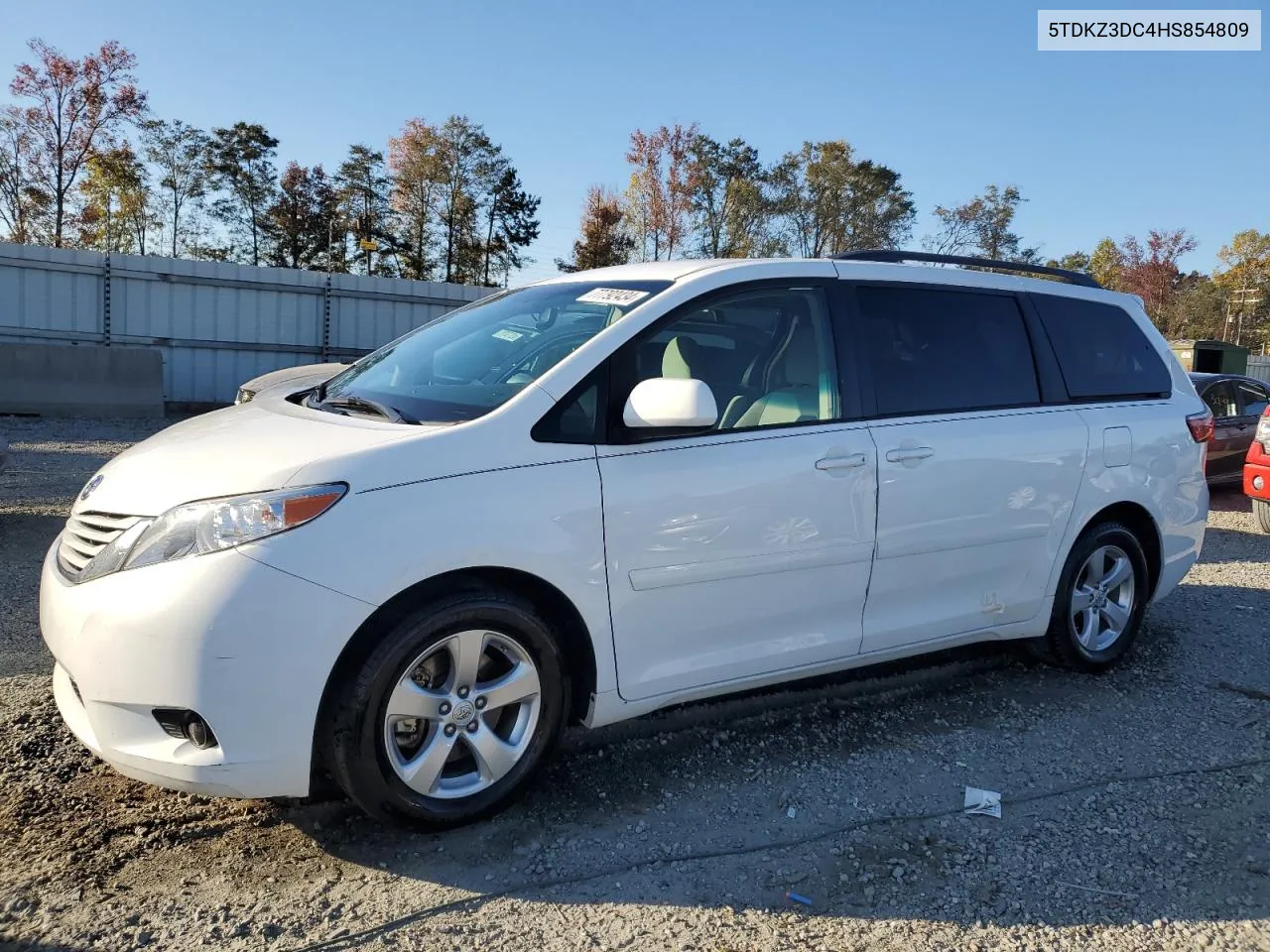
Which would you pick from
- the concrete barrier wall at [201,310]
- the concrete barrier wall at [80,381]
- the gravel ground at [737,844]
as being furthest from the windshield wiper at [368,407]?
the concrete barrier wall at [80,381]

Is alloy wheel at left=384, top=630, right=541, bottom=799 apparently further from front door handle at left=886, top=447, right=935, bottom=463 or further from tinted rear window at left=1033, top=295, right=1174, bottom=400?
tinted rear window at left=1033, top=295, right=1174, bottom=400

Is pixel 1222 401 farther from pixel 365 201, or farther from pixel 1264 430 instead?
pixel 365 201

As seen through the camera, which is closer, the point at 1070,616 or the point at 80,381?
the point at 1070,616

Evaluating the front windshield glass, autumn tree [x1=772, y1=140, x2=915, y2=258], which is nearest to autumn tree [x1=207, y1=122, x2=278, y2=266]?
autumn tree [x1=772, y1=140, x2=915, y2=258]

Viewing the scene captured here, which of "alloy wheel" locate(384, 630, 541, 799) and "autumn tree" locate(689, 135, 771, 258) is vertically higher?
"autumn tree" locate(689, 135, 771, 258)

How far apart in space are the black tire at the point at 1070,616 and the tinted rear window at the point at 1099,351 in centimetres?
68

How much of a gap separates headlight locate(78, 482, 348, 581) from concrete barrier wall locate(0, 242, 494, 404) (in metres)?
12.4

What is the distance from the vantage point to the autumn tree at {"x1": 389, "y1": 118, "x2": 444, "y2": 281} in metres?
40.5

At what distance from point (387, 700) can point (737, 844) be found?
1181 mm

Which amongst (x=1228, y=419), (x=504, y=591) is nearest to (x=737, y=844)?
(x=504, y=591)

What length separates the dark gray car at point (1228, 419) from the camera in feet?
34.9

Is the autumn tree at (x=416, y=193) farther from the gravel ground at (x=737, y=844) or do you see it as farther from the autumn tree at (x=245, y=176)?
the gravel ground at (x=737, y=844)

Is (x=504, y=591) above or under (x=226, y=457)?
under

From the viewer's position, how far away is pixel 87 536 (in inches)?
115
